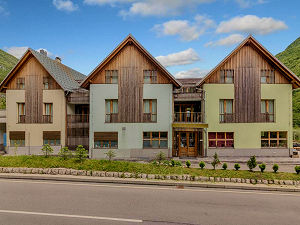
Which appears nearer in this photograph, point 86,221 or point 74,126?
point 86,221

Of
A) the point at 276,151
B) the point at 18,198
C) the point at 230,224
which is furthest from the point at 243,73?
the point at 18,198

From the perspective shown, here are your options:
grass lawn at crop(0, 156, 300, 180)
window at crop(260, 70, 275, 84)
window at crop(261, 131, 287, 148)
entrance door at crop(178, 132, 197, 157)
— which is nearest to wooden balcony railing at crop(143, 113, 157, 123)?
entrance door at crop(178, 132, 197, 157)

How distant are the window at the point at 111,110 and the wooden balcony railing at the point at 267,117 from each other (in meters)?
16.1

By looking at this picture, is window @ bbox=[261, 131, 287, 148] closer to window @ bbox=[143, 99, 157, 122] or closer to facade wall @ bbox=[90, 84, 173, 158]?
facade wall @ bbox=[90, 84, 173, 158]

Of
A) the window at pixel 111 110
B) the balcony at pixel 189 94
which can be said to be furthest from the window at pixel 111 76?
the balcony at pixel 189 94

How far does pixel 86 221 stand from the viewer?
7.12m

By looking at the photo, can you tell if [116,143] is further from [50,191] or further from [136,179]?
[50,191]

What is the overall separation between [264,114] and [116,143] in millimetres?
16644

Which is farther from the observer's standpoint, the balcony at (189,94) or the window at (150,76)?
the balcony at (189,94)

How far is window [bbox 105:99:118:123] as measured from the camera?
1961 centimetres

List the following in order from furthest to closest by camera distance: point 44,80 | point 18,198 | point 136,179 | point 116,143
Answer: point 44,80, point 116,143, point 136,179, point 18,198

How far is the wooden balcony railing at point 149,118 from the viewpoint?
1938 centimetres

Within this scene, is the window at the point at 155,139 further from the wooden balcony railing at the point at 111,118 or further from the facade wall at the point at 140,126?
the wooden balcony railing at the point at 111,118

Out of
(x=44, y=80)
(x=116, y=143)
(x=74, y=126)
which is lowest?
(x=116, y=143)
